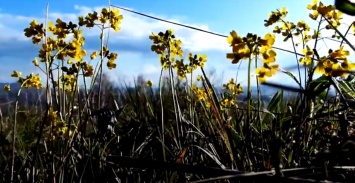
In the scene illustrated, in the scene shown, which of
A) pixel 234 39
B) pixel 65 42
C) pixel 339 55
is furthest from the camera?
pixel 65 42

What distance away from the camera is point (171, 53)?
8.59 ft

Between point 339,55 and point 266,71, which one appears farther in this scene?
point 339,55

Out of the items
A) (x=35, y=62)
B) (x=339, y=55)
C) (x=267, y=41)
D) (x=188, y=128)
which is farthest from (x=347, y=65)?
(x=35, y=62)

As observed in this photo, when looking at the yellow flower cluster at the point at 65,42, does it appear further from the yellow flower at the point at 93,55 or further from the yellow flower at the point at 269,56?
the yellow flower at the point at 269,56

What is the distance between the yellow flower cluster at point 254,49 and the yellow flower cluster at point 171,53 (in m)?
1.14

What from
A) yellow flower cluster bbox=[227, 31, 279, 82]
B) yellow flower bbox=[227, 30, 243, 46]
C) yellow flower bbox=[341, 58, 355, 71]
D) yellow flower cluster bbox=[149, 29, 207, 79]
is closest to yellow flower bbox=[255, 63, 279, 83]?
yellow flower cluster bbox=[227, 31, 279, 82]

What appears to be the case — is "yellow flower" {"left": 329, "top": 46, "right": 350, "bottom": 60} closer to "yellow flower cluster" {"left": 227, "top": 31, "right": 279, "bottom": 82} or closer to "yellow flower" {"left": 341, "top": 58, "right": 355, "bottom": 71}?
"yellow flower" {"left": 341, "top": 58, "right": 355, "bottom": 71}

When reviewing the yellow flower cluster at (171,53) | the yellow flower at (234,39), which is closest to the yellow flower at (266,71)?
the yellow flower at (234,39)

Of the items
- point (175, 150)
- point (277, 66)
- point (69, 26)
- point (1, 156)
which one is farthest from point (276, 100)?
point (277, 66)

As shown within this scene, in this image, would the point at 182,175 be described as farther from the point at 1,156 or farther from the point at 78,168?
the point at 1,156

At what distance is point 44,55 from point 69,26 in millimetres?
193

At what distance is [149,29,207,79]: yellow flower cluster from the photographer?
251 cm

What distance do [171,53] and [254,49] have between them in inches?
53.7

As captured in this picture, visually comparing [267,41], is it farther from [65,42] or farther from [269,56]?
[65,42]
